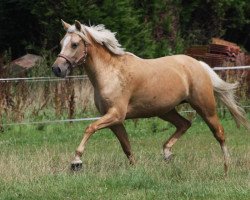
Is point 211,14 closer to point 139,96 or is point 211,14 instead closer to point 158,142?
point 158,142

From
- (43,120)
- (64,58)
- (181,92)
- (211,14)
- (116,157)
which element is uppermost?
(64,58)

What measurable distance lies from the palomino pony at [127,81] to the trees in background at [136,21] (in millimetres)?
9777

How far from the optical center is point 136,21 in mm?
22141

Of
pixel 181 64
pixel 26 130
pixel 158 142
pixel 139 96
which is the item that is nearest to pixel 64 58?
pixel 139 96

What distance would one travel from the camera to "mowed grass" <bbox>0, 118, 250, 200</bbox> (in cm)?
823

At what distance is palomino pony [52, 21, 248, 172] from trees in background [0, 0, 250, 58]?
32.1ft

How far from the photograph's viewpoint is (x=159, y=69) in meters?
10.8

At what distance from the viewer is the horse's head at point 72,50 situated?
9.98 meters

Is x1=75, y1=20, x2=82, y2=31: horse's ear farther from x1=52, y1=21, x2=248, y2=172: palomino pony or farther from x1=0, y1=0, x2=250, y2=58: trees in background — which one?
x1=0, y1=0, x2=250, y2=58: trees in background

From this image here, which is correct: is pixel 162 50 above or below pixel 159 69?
below

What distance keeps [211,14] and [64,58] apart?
18956mm

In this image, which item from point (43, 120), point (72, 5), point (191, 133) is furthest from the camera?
point (72, 5)

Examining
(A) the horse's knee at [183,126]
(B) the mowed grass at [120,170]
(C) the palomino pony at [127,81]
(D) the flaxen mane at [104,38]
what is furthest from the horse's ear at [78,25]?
(A) the horse's knee at [183,126]

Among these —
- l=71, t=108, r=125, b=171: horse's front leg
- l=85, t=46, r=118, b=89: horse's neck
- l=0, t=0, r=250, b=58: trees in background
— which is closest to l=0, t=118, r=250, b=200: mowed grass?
l=71, t=108, r=125, b=171: horse's front leg
